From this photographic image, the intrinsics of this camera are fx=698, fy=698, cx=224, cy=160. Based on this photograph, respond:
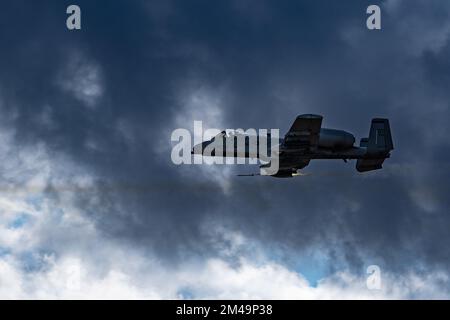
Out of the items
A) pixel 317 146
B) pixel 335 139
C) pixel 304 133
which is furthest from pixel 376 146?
pixel 304 133

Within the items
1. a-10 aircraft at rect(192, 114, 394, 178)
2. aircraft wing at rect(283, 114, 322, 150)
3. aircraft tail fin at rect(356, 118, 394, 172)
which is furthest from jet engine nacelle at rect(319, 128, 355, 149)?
aircraft tail fin at rect(356, 118, 394, 172)

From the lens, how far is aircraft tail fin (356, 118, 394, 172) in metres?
109

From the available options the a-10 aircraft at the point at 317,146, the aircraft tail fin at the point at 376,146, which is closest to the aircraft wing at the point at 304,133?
the a-10 aircraft at the point at 317,146

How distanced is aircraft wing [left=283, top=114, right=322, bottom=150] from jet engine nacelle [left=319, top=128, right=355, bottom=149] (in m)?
3.69

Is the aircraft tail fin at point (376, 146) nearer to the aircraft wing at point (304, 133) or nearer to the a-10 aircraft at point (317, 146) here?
the a-10 aircraft at point (317, 146)

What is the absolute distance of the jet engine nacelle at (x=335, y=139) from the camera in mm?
101000

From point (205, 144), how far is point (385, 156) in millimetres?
28667

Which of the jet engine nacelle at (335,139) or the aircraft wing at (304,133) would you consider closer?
the aircraft wing at (304,133)

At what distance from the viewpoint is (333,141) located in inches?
3999

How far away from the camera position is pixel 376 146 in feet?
357

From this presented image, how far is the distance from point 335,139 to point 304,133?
28.0 ft
